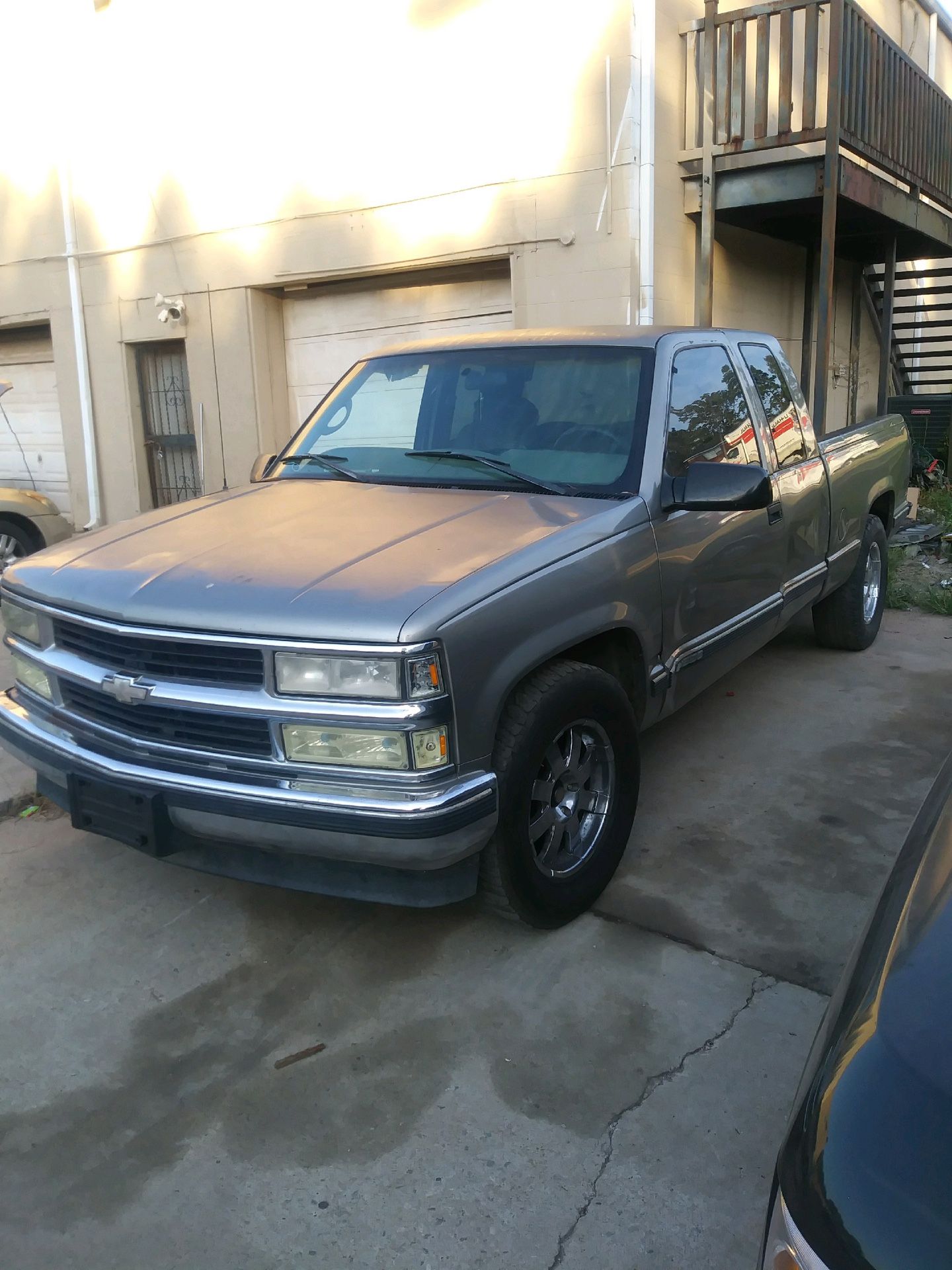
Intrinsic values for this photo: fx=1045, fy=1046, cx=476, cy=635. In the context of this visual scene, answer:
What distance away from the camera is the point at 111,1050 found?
289 centimetres

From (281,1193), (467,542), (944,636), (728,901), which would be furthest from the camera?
(944,636)

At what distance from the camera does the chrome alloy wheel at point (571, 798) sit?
10.5 feet

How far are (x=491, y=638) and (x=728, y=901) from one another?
1417 millimetres

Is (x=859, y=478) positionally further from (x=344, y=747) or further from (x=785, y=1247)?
(x=785, y=1247)

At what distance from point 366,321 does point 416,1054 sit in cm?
811

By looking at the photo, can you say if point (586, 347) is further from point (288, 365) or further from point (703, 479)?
point (288, 365)

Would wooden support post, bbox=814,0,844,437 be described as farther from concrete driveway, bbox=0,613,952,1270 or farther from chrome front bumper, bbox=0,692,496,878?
chrome front bumper, bbox=0,692,496,878

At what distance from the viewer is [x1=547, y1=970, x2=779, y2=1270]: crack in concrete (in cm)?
223

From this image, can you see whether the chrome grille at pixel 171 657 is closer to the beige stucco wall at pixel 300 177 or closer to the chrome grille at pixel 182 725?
the chrome grille at pixel 182 725

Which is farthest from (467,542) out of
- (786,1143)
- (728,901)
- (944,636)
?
(944,636)

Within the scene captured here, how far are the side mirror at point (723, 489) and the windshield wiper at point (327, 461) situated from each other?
1.24 metres

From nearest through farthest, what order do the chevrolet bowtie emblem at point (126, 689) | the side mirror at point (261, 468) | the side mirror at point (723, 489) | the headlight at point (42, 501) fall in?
the chevrolet bowtie emblem at point (126, 689)
the side mirror at point (723, 489)
the side mirror at point (261, 468)
the headlight at point (42, 501)

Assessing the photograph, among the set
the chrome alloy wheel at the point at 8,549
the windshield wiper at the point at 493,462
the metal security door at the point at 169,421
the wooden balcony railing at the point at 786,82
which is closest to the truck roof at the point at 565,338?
the windshield wiper at the point at 493,462

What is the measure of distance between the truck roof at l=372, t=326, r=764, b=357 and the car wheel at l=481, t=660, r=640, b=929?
1479mm
